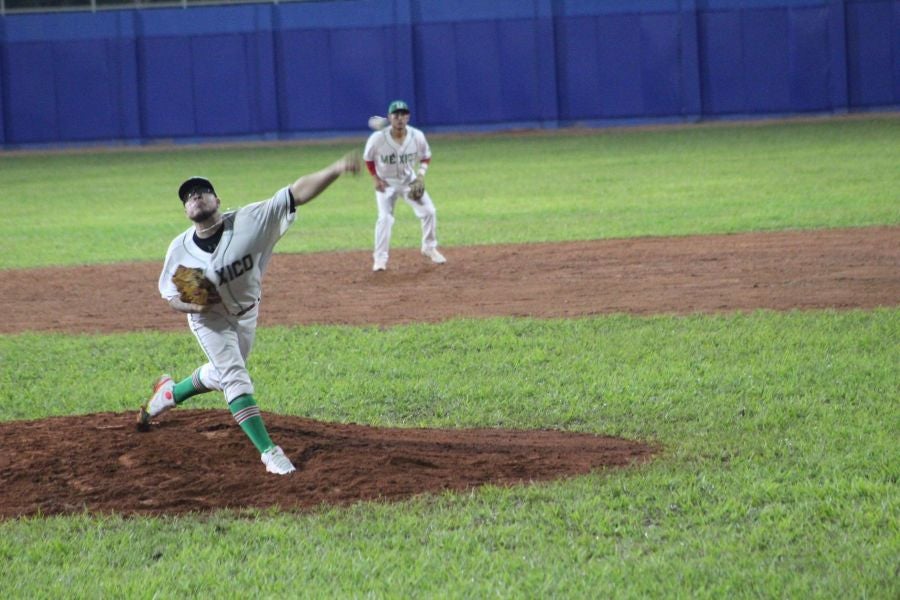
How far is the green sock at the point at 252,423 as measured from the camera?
22.6 ft

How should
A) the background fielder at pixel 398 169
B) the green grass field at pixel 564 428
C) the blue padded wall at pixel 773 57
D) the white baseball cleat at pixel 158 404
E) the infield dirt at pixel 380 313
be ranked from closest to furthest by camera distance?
the green grass field at pixel 564 428
the infield dirt at pixel 380 313
the white baseball cleat at pixel 158 404
the background fielder at pixel 398 169
the blue padded wall at pixel 773 57

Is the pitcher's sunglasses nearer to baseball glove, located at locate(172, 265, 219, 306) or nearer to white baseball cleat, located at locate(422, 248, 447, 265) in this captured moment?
baseball glove, located at locate(172, 265, 219, 306)

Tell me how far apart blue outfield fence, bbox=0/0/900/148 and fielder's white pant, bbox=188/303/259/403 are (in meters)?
35.4

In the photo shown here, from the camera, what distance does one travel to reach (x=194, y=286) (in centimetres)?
693

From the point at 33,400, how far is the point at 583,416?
13.5 ft

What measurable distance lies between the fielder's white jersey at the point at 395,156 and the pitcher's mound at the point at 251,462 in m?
7.87

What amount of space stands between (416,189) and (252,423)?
8735mm

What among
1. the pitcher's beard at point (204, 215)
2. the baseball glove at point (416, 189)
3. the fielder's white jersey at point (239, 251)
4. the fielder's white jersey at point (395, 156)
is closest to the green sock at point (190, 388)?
the fielder's white jersey at point (239, 251)

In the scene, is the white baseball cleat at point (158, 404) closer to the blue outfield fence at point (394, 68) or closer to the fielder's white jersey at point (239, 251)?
the fielder's white jersey at point (239, 251)

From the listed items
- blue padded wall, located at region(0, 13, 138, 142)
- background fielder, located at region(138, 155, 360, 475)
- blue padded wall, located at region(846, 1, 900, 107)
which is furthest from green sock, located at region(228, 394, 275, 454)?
blue padded wall, located at region(0, 13, 138, 142)

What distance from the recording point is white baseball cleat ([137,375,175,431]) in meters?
7.69

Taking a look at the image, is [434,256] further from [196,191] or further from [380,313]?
[196,191]

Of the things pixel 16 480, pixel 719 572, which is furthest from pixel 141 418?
pixel 719 572

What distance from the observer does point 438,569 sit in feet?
18.2
